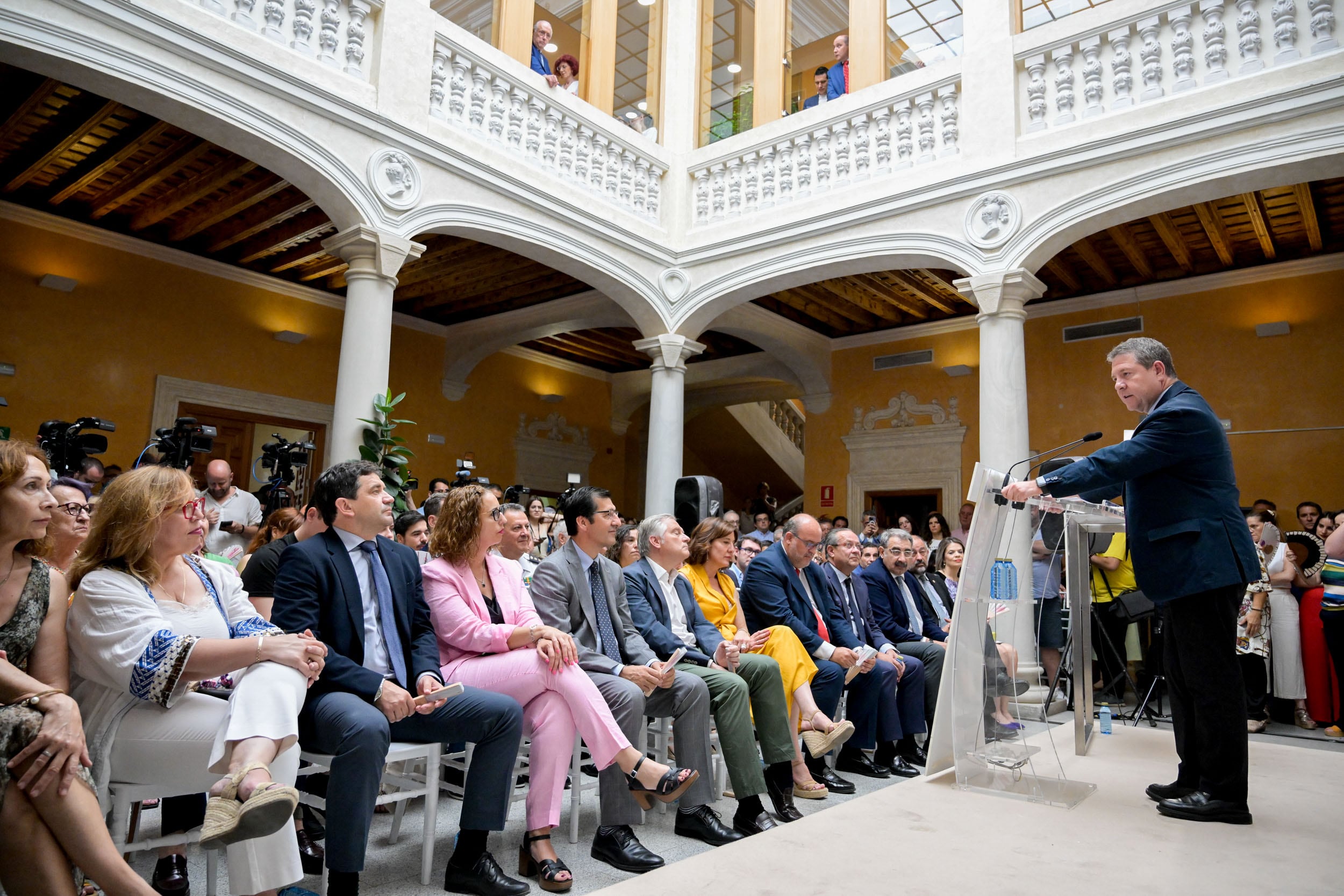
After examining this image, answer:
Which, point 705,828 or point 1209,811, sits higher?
point 1209,811

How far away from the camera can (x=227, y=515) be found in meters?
6.04

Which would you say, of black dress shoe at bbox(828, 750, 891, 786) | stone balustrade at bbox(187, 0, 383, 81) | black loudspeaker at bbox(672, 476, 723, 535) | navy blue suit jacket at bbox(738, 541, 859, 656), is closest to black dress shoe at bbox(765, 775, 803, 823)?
navy blue suit jacket at bbox(738, 541, 859, 656)

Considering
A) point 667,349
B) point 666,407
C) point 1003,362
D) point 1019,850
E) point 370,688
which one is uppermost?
point 667,349

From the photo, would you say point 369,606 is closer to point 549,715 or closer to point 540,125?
point 549,715

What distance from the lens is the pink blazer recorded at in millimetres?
2865

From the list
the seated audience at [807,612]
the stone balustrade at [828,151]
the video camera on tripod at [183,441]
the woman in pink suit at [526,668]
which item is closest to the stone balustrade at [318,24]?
the video camera on tripod at [183,441]

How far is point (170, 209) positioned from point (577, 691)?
6.72 m

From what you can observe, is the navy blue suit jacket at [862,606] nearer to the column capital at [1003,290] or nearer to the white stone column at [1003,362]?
the white stone column at [1003,362]

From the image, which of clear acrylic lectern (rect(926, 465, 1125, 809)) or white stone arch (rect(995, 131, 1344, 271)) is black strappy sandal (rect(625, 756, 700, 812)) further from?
white stone arch (rect(995, 131, 1344, 271))

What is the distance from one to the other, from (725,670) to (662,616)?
36cm

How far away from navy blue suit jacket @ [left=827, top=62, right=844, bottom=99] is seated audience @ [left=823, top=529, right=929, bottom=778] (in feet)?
16.4

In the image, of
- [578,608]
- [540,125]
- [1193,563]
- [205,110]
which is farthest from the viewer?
[540,125]

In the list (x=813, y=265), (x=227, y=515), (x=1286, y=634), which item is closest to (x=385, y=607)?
(x=227, y=515)

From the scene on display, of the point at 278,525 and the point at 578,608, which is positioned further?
the point at 278,525
